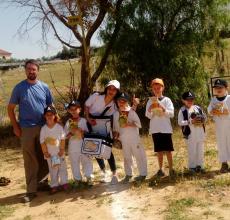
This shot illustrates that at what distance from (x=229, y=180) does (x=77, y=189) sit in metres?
2.24

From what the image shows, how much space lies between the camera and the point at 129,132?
6.85 metres

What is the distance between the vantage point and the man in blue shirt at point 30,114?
6613 millimetres

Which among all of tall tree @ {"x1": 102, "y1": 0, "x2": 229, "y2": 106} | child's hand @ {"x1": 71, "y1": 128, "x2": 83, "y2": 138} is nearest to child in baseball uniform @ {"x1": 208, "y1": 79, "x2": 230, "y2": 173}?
child's hand @ {"x1": 71, "y1": 128, "x2": 83, "y2": 138}

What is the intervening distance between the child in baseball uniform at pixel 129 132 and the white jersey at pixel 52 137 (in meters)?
0.85

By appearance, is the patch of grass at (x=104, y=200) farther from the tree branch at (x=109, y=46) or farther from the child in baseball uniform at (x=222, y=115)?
the tree branch at (x=109, y=46)

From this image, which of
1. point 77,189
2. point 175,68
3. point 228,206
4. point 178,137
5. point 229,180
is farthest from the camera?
point 175,68

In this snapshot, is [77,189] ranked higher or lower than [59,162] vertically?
lower

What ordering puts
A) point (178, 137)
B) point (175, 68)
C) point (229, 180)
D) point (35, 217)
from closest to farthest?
point (35, 217) → point (229, 180) → point (178, 137) → point (175, 68)

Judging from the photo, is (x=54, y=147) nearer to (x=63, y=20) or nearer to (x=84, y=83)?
(x=84, y=83)

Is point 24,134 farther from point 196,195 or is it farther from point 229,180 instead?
point 229,180

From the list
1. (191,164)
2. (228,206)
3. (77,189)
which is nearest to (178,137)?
(191,164)

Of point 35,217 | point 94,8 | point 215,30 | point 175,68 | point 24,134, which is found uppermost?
point 94,8

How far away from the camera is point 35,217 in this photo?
5992 mm

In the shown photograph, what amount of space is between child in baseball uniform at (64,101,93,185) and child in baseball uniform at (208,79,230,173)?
1985 millimetres
